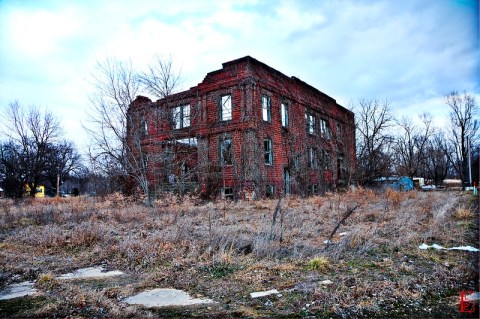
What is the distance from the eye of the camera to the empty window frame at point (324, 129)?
24.7 meters

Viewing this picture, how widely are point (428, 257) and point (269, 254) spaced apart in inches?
88.5

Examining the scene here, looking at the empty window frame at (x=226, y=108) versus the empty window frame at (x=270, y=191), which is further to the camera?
the empty window frame at (x=226, y=108)

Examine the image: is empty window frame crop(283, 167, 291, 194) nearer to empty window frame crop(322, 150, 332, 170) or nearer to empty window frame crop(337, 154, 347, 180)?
empty window frame crop(322, 150, 332, 170)

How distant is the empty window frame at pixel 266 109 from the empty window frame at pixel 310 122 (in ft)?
15.4

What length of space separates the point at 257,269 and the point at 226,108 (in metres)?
14.5

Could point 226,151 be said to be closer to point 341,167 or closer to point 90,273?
point 341,167

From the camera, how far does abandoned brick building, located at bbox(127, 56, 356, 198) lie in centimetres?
1675

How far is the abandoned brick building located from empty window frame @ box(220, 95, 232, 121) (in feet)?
0.18

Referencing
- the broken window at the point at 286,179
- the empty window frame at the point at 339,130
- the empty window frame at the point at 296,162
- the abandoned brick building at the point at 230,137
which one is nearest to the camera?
the abandoned brick building at the point at 230,137

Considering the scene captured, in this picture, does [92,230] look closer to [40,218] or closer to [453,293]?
[40,218]

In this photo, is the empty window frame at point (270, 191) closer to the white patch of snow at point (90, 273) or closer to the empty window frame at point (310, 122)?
the empty window frame at point (310, 122)

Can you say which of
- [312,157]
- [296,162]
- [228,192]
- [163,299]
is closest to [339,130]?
[312,157]

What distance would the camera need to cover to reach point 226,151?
695 inches

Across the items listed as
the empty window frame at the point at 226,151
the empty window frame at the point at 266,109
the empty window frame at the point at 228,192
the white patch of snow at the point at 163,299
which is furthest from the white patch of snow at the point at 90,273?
the empty window frame at the point at 266,109
